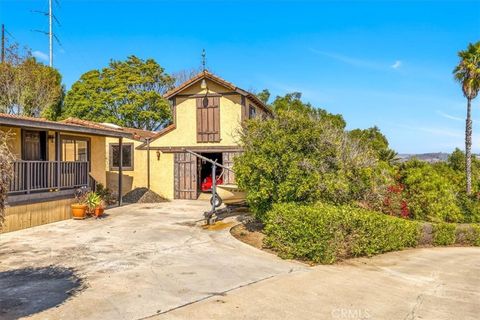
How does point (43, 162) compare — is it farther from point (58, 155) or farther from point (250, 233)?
point (250, 233)

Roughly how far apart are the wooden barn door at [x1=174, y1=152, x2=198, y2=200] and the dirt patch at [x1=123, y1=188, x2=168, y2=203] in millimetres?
1029

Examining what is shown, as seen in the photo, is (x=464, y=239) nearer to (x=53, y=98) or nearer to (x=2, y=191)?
(x=2, y=191)

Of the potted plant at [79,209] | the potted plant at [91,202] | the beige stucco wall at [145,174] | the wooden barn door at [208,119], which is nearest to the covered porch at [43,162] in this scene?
the potted plant at [79,209]

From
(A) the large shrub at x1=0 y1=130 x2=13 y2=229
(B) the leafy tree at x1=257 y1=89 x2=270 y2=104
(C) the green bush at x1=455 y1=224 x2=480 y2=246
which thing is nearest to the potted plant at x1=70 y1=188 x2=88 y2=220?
(A) the large shrub at x1=0 y1=130 x2=13 y2=229

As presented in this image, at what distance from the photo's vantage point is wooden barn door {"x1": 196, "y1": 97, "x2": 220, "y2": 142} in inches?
760

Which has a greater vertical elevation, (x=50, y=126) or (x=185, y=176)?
(x=50, y=126)

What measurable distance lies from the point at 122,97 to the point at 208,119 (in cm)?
1949

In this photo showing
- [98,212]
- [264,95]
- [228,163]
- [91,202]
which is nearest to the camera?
[91,202]

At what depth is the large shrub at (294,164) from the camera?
10.9 m

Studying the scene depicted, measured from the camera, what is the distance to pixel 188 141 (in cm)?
1984

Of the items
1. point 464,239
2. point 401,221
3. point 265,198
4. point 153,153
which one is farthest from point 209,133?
point 464,239

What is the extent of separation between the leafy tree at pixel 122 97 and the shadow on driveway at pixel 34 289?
98.1 ft

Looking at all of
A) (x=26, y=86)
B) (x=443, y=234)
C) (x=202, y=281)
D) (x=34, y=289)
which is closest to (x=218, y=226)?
(x=202, y=281)

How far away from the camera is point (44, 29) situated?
3669 cm
